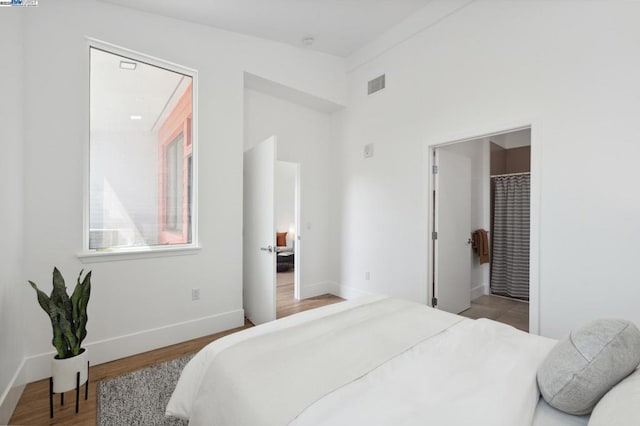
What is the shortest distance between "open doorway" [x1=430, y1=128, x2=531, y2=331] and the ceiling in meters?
1.63

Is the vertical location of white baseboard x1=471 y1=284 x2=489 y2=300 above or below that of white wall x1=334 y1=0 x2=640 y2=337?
below

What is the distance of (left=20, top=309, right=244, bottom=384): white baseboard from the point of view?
221 centimetres

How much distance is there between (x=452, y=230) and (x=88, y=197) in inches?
148

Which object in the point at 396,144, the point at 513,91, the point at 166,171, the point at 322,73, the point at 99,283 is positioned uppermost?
the point at 322,73

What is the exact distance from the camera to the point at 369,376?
45.2 inches

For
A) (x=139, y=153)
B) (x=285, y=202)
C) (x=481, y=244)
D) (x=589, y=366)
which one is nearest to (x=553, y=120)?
(x=589, y=366)

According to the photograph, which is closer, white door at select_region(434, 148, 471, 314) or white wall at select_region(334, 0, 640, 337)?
white wall at select_region(334, 0, 640, 337)

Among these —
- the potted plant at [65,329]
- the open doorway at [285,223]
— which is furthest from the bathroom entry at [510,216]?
the potted plant at [65,329]

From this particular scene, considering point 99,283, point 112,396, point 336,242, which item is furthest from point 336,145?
point 112,396

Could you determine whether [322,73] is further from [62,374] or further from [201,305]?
[62,374]

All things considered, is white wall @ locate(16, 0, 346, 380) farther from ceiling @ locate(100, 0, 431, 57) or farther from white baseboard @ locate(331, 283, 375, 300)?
white baseboard @ locate(331, 283, 375, 300)

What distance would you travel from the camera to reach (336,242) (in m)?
4.48

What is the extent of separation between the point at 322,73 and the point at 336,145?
103 centimetres

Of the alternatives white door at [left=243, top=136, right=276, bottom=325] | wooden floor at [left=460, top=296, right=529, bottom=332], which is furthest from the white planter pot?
wooden floor at [left=460, top=296, right=529, bottom=332]
